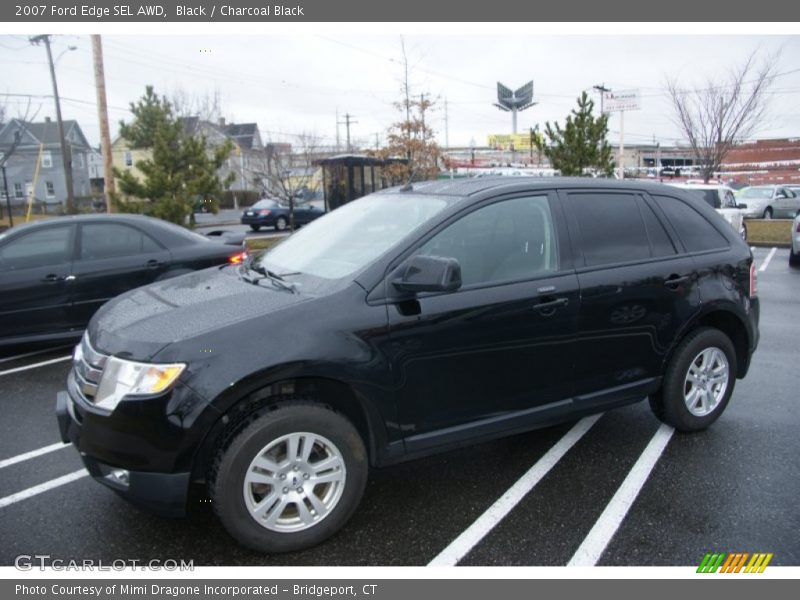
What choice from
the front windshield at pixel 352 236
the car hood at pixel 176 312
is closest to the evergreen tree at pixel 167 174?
the front windshield at pixel 352 236

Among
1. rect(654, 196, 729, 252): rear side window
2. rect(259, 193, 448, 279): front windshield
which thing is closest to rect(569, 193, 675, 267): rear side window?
rect(654, 196, 729, 252): rear side window

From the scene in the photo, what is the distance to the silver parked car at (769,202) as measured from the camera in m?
25.1

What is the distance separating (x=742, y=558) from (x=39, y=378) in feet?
18.9

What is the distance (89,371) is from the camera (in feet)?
9.62

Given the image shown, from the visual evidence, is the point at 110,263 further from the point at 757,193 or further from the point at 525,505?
the point at 757,193

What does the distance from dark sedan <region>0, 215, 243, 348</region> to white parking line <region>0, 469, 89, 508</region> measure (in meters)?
3.04

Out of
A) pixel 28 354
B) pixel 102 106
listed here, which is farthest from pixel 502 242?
pixel 102 106

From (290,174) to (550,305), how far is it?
696 inches

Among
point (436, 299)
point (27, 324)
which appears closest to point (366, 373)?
point (436, 299)

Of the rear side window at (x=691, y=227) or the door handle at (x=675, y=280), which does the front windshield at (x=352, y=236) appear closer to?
the door handle at (x=675, y=280)

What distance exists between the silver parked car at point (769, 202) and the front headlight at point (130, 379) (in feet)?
88.7

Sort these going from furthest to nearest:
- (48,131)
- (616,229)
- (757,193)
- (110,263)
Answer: (48,131) → (757,193) → (110,263) → (616,229)

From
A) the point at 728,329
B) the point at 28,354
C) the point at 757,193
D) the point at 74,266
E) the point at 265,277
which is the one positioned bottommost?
the point at 28,354

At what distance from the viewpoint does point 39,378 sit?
18.8 ft
